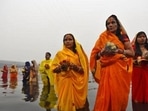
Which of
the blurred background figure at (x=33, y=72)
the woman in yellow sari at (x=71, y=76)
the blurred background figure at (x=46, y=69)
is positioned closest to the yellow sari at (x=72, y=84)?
the woman in yellow sari at (x=71, y=76)

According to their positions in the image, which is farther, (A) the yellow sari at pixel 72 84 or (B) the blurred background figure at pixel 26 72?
(B) the blurred background figure at pixel 26 72

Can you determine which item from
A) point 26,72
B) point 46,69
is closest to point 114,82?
point 46,69

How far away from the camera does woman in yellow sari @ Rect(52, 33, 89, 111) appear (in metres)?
6.56

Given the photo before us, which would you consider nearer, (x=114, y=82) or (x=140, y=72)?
(x=114, y=82)

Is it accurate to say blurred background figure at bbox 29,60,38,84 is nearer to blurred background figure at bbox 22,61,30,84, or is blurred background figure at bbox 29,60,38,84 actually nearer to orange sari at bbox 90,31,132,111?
blurred background figure at bbox 22,61,30,84

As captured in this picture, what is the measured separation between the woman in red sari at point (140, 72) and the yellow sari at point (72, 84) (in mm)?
1398

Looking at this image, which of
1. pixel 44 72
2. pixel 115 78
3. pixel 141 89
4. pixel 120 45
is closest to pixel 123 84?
pixel 115 78

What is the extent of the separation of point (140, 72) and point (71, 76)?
6.02ft

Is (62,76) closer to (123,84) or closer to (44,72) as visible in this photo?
(123,84)

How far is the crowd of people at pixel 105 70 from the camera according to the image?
→ 5906mm

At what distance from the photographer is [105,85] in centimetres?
594

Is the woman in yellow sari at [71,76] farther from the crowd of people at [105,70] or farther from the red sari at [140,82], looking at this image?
the red sari at [140,82]

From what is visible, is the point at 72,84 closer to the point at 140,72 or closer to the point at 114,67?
the point at 114,67

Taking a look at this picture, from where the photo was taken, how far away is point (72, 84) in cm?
658
